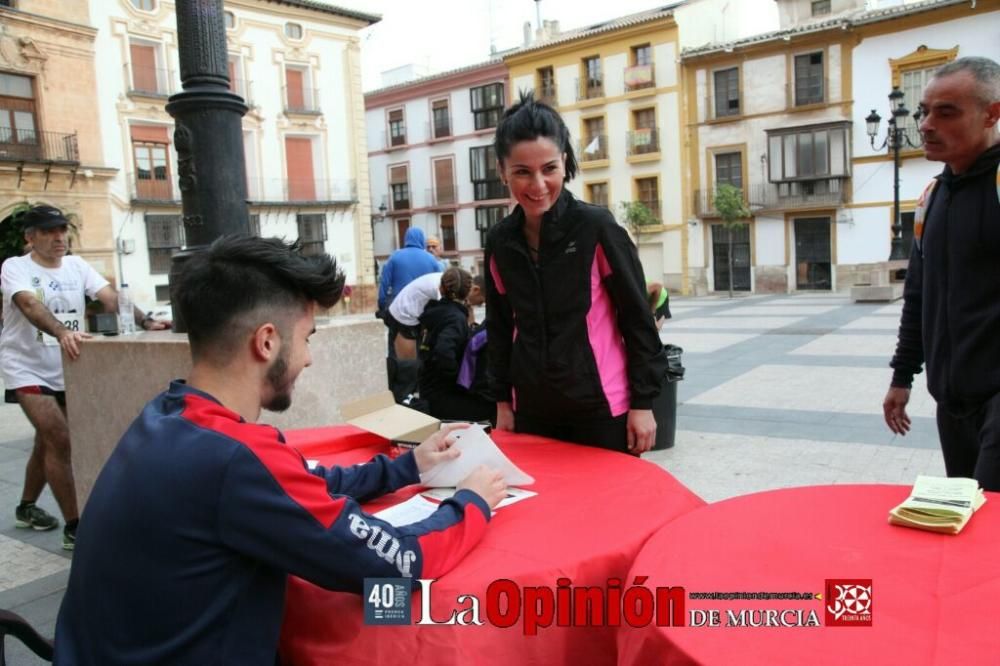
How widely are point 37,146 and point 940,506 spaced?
24984 mm

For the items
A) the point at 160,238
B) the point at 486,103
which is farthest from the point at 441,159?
the point at 160,238

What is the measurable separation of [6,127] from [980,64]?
2474 cm

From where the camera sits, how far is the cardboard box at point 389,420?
224cm

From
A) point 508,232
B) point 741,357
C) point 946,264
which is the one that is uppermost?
point 508,232

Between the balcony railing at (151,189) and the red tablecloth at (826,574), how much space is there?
83.7 feet

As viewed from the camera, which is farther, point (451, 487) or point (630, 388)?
point (630, 388)

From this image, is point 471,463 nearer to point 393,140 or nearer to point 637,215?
point 637,215

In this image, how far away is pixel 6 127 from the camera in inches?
821

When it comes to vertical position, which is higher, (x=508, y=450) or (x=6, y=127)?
(x=6, y=127)

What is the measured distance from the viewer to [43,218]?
360 cm

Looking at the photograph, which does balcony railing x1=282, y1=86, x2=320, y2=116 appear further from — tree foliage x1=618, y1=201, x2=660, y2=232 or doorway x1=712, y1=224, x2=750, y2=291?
doorway x1=712, y1=224, x2=750, y2=291

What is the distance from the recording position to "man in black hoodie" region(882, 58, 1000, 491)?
6.77 ft

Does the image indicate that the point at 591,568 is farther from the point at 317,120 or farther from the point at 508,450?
the point at 317,120

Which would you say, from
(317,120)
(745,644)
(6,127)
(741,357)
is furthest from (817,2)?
(745,644)
